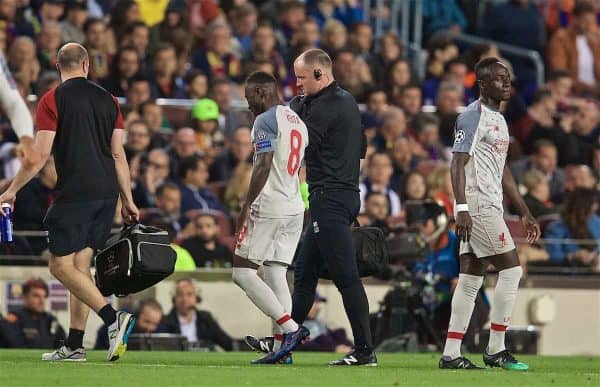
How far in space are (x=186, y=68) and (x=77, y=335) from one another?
9.77 metres

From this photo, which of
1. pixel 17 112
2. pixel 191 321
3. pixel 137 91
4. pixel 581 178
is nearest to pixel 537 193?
pixel 581 178

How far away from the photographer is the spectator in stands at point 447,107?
22188 mm

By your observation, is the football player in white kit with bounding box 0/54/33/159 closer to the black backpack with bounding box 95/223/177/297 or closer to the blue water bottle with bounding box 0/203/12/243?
the blue water bottle with bounding box 0/203/12/243

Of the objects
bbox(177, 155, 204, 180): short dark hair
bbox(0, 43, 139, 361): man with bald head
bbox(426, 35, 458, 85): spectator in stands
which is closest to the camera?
bbox(0, 43, 139, 361): man with bald head

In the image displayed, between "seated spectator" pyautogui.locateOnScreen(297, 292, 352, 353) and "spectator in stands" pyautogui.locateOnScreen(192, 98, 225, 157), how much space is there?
3.28 meters

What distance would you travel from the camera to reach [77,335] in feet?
41.6

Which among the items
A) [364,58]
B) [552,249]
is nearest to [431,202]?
[552,249]

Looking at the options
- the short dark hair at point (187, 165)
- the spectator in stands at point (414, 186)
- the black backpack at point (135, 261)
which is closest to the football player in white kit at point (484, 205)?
the black backpack at point (135, 261)

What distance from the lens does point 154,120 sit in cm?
2005

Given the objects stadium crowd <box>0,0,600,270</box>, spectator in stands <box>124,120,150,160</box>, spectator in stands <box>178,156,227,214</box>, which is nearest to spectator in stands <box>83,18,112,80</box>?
stadium crowd <box>0,0,600,270</box>

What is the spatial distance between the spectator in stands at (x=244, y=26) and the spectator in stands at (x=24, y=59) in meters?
3.93

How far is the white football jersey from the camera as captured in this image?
1222cm

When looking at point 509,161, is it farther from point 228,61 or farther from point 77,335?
point 77,335

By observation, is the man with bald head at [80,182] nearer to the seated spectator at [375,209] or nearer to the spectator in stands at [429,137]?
the seated spectator at [375,209]
